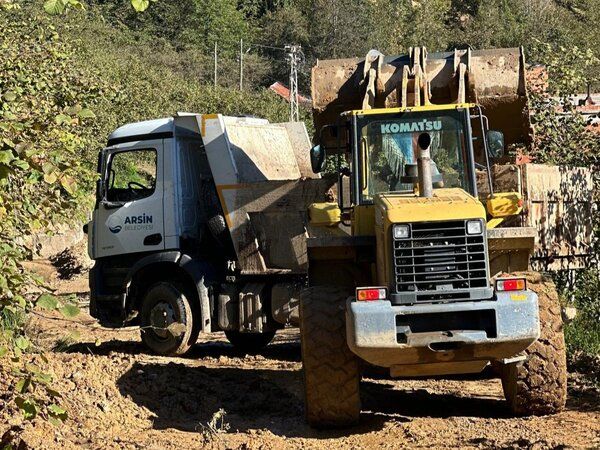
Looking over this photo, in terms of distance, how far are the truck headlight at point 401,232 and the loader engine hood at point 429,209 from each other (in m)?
0.04

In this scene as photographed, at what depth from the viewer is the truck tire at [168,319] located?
12.5 metres

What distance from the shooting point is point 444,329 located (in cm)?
759

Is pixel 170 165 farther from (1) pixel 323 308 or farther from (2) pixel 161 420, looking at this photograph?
(1) pixel 323 308

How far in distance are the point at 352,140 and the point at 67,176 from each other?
12.5 ft

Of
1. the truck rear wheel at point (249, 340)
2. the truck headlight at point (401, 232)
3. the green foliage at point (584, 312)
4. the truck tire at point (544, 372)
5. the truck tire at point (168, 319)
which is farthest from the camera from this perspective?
the truck rear wheel at point (249, 340)

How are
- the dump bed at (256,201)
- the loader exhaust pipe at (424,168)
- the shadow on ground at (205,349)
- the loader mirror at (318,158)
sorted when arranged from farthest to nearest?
1. the shadow on ground at (205,349)
2. the dump bed at (256,201)
3. the loader mirror at (318,158)
4. the loader exhaust pipe at (424,168)

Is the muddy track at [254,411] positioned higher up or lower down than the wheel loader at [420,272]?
lower down

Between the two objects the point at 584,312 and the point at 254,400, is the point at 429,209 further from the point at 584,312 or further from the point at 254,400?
the point at 584,312

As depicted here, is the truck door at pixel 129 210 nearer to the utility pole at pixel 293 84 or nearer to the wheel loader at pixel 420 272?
the wheel loader at pixel 420 272

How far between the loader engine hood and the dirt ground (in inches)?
64.6

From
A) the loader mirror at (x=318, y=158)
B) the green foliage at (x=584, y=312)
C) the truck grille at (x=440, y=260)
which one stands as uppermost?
the loader mirror at (x=318, y=158)

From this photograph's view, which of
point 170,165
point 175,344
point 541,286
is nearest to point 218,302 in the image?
point 175,344

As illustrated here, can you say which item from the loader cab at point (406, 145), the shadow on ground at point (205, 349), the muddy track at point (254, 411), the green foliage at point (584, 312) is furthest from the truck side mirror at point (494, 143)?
the shadow on ground at point (205, 349)

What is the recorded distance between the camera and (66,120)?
5598mm
